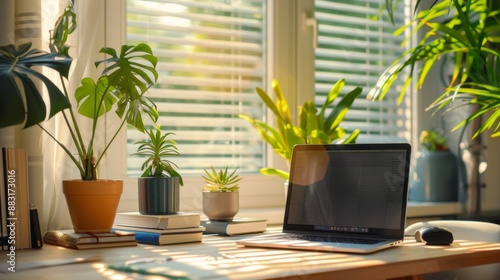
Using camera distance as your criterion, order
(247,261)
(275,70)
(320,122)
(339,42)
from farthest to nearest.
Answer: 1. (339,42)
2. (275,70)
3. (320,122)
4. (247,261)

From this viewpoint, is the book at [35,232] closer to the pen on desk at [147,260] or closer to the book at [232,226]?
the pen on desk at [147,260]

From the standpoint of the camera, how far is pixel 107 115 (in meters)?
2.15

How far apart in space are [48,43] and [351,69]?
54.6 inches

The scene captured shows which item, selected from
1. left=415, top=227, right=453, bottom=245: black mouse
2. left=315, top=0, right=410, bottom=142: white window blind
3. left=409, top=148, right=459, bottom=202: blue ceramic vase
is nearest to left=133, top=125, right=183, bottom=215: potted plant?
left=415, top=227, right=453, bottom=245: black mouse

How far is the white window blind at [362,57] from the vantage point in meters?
2.89

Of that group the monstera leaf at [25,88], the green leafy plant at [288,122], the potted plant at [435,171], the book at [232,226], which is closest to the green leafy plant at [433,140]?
the potted plant at [435,171]

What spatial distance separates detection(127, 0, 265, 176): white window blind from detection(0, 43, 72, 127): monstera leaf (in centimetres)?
67

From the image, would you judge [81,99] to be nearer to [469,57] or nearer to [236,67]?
[236,67]

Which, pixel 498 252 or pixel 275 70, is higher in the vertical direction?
pixel 275 70

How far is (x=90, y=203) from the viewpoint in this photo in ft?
5.94

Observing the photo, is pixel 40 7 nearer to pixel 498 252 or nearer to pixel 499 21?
pixel 498 252

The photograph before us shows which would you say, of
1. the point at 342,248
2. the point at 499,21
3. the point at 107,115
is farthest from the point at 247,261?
the point at 499,21

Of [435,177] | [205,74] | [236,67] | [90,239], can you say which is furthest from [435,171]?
[90,239]

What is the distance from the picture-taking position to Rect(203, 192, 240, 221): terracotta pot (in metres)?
2.10
